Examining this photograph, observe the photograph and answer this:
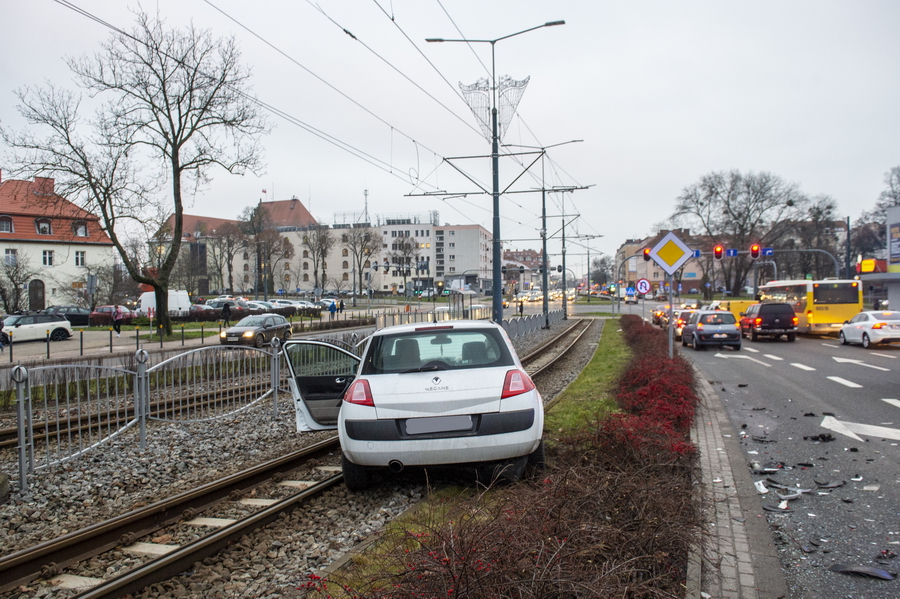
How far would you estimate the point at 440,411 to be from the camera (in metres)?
4.95

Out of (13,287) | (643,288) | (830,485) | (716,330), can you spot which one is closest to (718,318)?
(716,330)

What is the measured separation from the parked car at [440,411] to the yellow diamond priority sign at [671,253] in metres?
7.43

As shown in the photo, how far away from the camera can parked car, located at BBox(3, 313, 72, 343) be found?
3005 centimetres

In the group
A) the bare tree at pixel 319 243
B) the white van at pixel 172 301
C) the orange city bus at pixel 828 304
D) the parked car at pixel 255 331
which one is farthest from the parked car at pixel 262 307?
the orange city bus at pixel 828 304

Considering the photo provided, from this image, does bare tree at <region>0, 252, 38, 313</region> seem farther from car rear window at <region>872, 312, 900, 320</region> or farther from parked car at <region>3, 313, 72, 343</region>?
car rear window at <region>872, 312, 900, 320</region>

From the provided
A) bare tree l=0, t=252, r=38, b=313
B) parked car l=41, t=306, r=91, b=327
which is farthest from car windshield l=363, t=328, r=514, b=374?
bare tree l=0, t=252, r=38, b=313

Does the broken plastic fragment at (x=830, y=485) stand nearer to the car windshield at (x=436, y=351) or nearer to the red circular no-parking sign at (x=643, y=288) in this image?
the car windshield at (x=436, y=351)

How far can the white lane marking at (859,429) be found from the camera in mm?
7718

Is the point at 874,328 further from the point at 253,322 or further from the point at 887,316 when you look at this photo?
the point at 253,322

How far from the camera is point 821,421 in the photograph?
8.72 m

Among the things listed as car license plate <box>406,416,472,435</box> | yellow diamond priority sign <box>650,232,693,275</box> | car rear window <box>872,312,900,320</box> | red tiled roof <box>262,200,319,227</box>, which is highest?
red tiled roof <box>262,200,319,227</box>

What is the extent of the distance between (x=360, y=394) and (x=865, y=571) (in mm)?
3643

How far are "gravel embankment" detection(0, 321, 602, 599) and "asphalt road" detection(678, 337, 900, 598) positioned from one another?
9.70 ft

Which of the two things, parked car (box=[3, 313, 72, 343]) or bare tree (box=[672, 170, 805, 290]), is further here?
bare tree (box=[672, 170, 805, 290])
